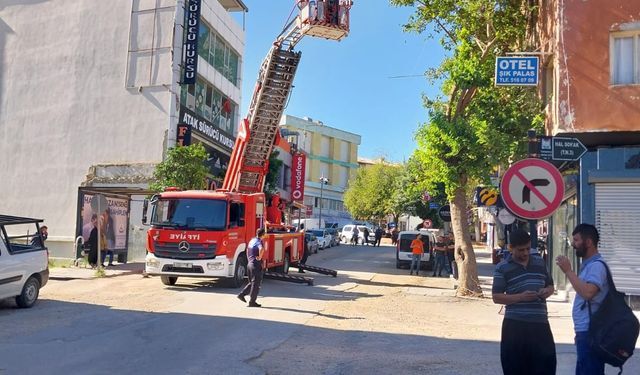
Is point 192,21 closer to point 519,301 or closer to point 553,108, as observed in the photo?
point 553,108

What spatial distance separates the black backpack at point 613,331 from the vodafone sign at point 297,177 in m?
39.7

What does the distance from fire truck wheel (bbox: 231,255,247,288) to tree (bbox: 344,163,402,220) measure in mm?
51759

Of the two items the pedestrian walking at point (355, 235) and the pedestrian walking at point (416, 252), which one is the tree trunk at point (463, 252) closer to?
the pedestrian walking at point (416, 252)

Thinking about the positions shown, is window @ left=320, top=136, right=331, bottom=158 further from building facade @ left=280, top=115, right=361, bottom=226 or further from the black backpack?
the black backpack

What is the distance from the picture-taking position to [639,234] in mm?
14070

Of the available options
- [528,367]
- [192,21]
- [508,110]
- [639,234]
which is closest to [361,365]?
[528,367]

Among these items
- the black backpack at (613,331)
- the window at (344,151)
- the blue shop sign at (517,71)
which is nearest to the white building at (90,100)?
the blue shop sign at (517,71)

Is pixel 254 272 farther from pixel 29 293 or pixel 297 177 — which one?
pixel 297 177

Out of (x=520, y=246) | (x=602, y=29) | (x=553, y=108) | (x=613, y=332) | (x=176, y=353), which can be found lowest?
(x=176, y=353)

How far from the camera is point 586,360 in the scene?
499cm

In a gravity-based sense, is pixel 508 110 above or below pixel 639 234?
above

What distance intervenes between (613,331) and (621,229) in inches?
417

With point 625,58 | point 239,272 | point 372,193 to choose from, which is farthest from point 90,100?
point 372,193

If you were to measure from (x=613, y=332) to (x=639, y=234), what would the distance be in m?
10.6
